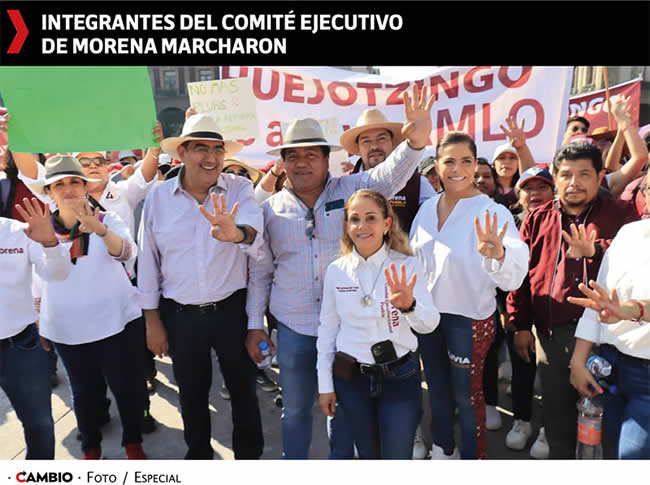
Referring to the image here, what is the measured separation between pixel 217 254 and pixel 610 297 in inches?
Result: 77.3

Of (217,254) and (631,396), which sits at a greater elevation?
(217,254)

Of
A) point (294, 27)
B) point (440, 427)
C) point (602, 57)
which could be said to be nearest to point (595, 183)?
point (602, 57)

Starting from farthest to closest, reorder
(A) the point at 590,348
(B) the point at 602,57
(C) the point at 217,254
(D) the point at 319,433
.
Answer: (D) the point at 319,433 < (B) the point at 602,57 < (C) the point at 217,254 < (A) the point at 590,348

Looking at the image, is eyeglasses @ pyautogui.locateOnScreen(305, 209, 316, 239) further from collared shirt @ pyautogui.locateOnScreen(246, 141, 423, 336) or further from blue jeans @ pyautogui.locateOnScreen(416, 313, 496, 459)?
blue jeans @ pyautogui.locateOnScreen(416, 313, 496, 459)

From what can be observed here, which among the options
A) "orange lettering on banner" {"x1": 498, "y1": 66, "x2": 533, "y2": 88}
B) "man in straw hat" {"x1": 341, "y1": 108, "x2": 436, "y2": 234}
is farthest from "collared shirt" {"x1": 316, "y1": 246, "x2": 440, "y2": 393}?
"orange lettering on banner" {"x1": 498, "y1": 66, "x2": 533, "y2": 88}

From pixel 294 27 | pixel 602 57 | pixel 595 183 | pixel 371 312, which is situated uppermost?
pixel 294 27

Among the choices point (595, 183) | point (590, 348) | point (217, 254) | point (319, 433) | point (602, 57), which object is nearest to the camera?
point (590, 348)

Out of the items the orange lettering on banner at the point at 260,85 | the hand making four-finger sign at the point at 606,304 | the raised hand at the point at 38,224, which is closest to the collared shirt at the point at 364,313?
the hand making four-finger sign at the point at 606,304

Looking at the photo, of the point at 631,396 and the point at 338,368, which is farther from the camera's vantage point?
the point at 338,368

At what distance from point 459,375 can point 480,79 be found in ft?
12.7

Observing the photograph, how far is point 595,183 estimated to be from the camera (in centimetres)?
245

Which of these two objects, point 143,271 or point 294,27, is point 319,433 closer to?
point 143,271

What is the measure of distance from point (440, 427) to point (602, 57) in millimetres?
2463

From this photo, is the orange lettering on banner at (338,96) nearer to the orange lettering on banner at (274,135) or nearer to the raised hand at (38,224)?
the orange lettering on banner at (274,135)
